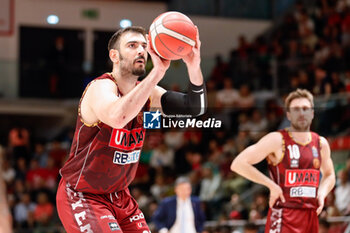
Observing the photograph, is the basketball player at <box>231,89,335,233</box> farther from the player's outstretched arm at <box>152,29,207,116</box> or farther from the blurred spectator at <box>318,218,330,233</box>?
the blurred spectator at <box>318,218,330,233</box>

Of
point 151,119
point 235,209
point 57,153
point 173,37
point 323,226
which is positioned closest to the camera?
point 173,37

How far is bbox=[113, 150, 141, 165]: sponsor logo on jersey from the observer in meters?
5.55

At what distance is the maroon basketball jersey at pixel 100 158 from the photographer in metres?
5.53

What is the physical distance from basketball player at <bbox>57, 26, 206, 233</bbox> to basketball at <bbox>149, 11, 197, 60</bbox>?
78 mm

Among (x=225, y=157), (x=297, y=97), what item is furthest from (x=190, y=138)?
(x=297, y=97)

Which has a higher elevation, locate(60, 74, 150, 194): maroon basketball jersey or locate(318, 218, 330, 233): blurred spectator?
locate(60, 74, 150, 194): maroon basketball jersey

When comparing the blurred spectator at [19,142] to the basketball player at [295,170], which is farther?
the blurred spectator at [19,142]

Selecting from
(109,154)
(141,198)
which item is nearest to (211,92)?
(141,198)

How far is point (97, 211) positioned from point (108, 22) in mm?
16580

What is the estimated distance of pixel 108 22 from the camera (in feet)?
70.6

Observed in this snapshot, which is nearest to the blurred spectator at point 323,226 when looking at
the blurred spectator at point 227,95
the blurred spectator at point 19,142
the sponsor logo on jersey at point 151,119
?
the sponsor logo on jersey at point 151,119

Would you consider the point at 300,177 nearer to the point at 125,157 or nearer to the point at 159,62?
the point at 125,157

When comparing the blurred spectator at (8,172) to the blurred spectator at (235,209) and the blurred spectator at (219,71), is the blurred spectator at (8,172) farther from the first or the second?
the blurred spectator at (235,209)

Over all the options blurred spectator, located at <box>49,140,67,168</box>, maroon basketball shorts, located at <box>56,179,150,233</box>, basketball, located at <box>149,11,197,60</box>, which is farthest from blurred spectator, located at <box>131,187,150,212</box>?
basketball, located at <box>149,11,197,60</box>
